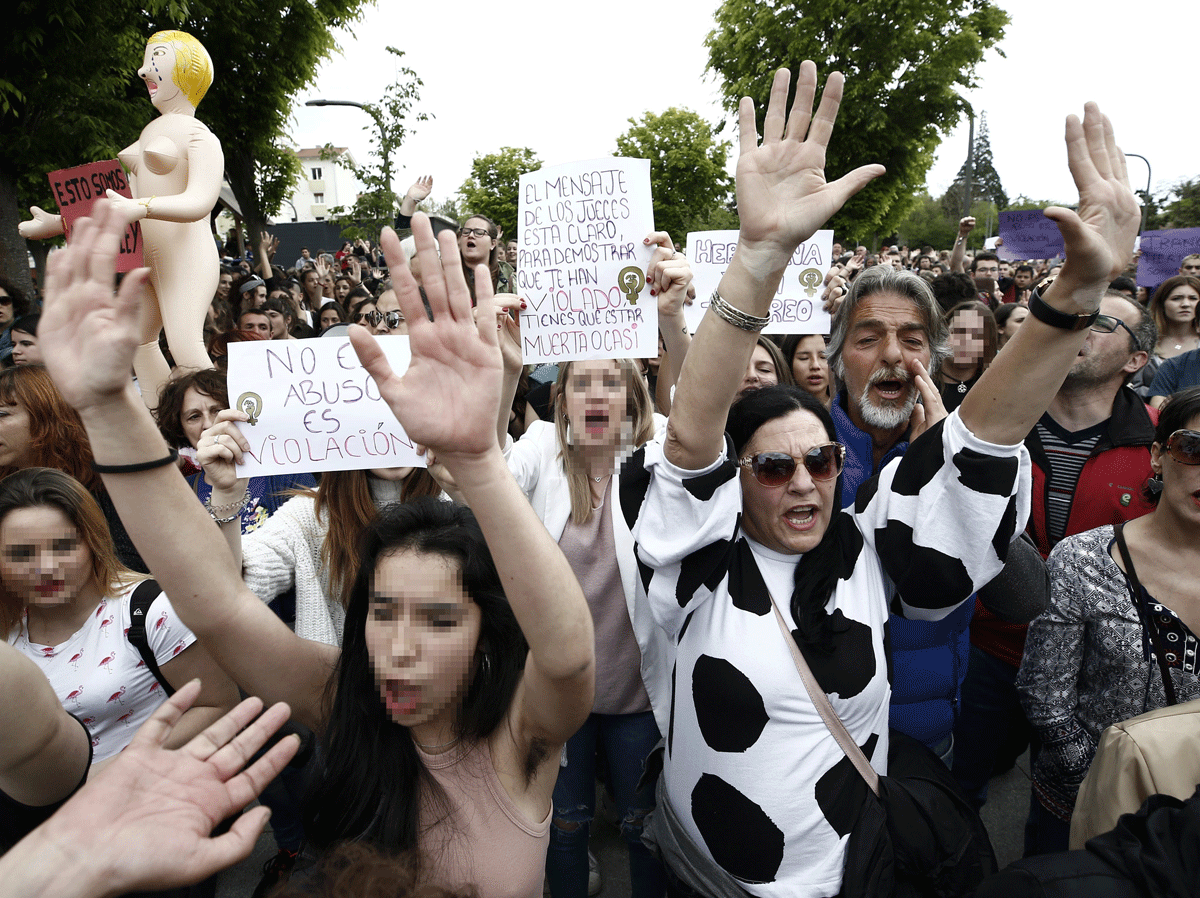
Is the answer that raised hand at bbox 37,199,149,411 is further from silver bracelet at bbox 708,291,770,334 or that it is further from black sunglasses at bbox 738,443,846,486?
black sunglasses at bbox 738,443,846,486

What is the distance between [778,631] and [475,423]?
2.84 feet

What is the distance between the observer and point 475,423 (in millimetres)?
1246

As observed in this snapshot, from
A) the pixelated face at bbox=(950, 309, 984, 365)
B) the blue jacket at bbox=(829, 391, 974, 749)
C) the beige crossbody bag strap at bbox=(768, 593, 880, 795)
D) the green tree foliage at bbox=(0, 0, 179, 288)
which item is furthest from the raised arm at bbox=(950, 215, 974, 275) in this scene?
the green tree foliage at bbox=(0, 0, 179, 288)

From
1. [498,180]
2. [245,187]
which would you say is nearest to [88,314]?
[245,187]

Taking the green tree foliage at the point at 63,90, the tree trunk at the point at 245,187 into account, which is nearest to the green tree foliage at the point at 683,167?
the tree trunk at the point at 245,187

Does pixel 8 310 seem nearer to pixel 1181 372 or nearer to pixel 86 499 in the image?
pixel 86 499

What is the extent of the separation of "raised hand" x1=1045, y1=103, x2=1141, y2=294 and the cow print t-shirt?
14.5 inches

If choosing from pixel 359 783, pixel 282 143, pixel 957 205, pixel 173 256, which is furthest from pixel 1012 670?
pixel 957 205

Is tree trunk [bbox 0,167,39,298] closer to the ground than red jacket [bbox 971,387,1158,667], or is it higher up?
higher up

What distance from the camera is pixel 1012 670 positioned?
8.90ft

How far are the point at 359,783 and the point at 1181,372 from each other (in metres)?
4.72

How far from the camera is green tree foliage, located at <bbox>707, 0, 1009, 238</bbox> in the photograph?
782 inches

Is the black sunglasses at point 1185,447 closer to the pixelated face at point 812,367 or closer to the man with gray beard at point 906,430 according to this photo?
the man with gray beard at point 906,430

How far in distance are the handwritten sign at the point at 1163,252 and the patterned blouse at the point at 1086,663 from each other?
5660 millimetres
